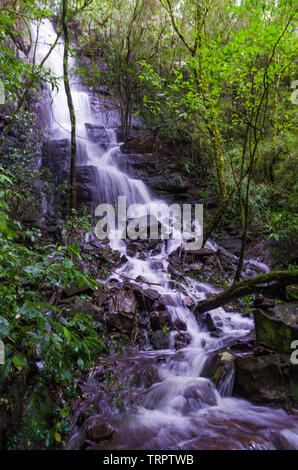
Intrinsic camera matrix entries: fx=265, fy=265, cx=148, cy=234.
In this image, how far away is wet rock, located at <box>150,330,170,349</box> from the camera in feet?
15.2

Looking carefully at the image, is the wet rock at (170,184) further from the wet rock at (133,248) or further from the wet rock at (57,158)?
the wet rock at (133,248)

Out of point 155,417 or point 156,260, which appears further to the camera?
point 156,260

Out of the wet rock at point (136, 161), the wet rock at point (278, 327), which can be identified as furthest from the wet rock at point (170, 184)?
the wet rock at point (278, 327)

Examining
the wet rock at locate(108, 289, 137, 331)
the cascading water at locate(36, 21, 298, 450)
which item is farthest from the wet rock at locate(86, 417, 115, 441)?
the wet rock at locate(108, 289, 137, 331)

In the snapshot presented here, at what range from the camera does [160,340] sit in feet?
15.5

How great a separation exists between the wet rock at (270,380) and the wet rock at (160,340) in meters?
1.53

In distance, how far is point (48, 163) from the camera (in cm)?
1047

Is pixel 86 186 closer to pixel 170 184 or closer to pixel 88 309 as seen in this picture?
pixel 170 184

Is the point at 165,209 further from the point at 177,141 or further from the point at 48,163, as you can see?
the point at 48,163

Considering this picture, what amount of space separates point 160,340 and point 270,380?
1.91m

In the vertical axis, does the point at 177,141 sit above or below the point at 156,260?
above
